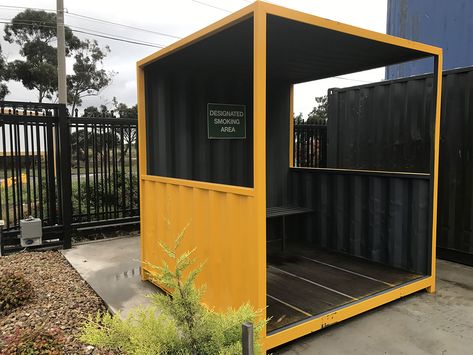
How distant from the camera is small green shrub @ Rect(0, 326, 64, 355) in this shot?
2650 millimetres

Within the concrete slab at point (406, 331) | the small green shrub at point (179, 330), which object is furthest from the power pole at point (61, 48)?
the small green shrub at point (179, 330)

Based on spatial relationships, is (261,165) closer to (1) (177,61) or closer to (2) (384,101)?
(1) (177,61)

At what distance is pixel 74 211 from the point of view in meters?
6.71

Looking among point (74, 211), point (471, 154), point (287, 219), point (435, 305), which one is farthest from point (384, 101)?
point (74, 211)

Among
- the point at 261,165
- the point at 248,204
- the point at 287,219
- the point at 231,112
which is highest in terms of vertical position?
the point at 231,112

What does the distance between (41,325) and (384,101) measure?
5.03 metres

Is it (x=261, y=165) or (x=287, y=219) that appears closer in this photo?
(x=261, y=165)

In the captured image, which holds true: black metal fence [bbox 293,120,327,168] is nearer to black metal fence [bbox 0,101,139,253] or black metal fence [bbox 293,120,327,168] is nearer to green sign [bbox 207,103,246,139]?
green sign [bbox 207,103,246,139]

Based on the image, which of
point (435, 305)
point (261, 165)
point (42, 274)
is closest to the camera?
point (261, 165)

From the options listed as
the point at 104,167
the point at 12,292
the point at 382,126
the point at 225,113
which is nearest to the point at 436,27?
the point at 382,126

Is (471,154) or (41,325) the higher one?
(471,154)

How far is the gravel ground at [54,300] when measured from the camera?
3.30m

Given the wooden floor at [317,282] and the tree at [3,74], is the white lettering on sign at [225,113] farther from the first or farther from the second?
the tree at [3,74]

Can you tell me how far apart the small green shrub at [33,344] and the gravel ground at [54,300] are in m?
0.19
